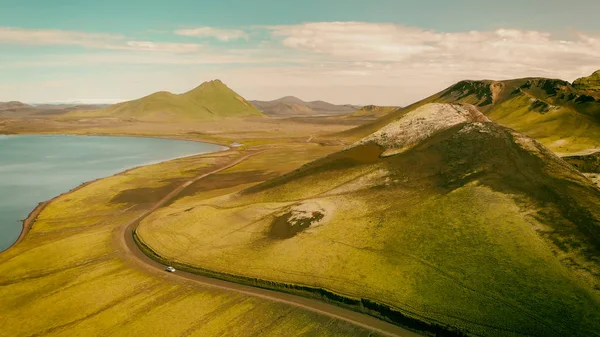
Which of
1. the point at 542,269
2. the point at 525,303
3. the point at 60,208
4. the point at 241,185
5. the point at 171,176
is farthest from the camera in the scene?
the point at 171,176

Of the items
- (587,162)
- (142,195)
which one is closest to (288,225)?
(142,195)

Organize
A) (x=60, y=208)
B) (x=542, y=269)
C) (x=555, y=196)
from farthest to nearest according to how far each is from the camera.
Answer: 1. (x=60, y=208)
2. (x=555, y=196)
3. (x=542, y=269)

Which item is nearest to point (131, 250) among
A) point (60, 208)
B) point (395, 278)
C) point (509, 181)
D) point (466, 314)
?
point (60, 208)

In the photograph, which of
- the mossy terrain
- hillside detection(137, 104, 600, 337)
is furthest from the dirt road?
the mossy terrain

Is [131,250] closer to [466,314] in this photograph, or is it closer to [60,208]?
[60,208]

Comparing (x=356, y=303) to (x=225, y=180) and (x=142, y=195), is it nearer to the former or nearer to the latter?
(x=142, y=195)

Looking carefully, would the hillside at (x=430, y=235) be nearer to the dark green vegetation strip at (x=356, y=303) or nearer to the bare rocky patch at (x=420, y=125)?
the dark green vegetation strip at (x=356, y=303)

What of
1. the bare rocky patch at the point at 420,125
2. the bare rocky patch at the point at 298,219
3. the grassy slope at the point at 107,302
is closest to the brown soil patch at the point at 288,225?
the bare rocky patch at the point at 298,219
